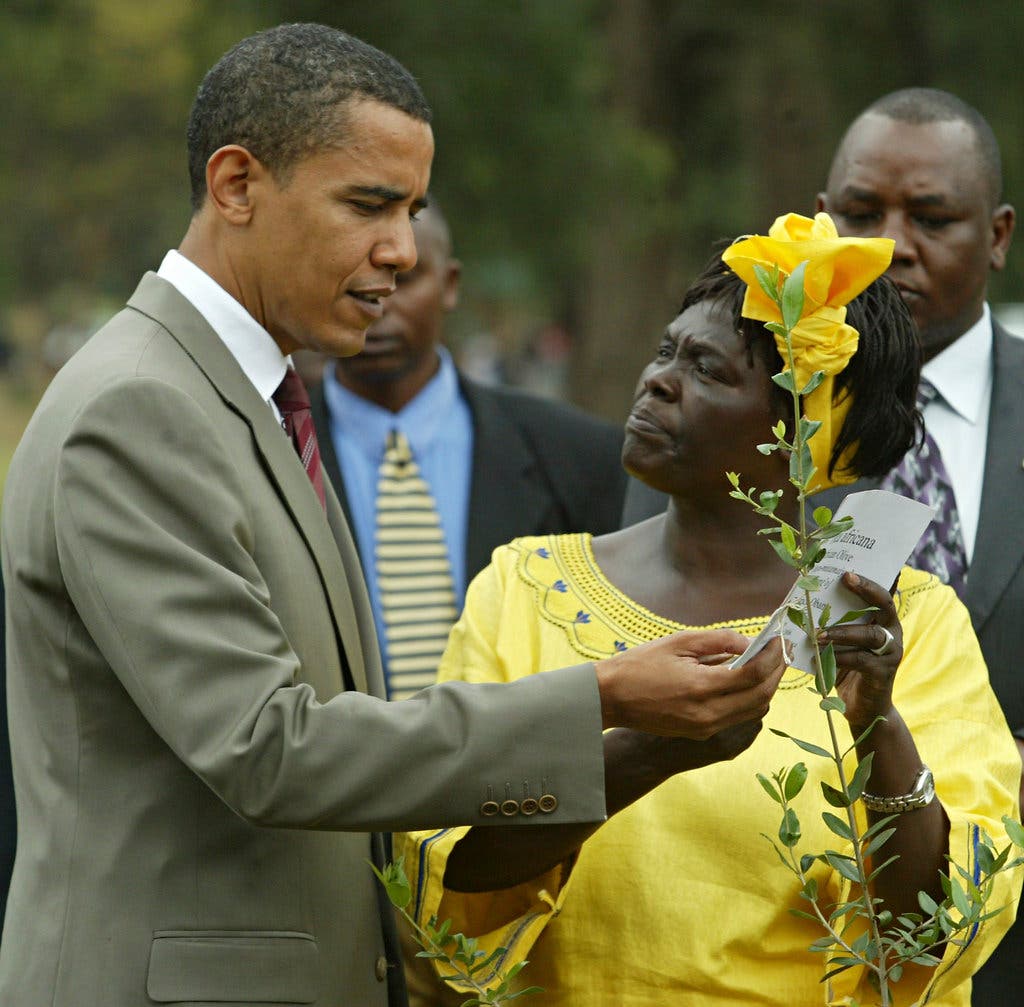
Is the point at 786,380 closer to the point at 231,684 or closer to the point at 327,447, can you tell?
the point at 231,684

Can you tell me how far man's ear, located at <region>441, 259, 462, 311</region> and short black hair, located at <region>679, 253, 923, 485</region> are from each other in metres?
2.84

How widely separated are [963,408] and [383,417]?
2.06 meters

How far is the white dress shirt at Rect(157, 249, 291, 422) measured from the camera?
9.21ft

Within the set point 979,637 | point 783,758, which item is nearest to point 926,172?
point 979,637

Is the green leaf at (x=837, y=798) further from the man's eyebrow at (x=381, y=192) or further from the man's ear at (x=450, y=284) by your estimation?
the man's ear at (x=450, y=284)

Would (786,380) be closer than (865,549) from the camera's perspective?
Yes

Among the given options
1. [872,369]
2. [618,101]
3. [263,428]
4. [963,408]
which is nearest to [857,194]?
[963,408]

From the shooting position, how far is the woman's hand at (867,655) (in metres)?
2.64

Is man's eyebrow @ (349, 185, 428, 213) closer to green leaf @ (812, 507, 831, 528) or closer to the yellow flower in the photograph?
the yellow flower

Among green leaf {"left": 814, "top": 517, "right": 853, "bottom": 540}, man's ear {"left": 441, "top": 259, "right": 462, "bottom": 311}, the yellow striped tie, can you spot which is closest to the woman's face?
green leaf {"left": 814, "top": 517, "right": 853, "bottom": 540}

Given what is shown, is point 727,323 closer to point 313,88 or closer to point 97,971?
point 313,88

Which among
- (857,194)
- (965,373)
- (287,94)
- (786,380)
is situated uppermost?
(287,94)

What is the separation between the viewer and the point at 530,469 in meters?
5.60

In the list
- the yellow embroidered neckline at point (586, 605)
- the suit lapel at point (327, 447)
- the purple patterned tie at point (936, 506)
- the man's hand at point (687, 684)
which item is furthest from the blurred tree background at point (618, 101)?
the man's hand at point (687, 684)
